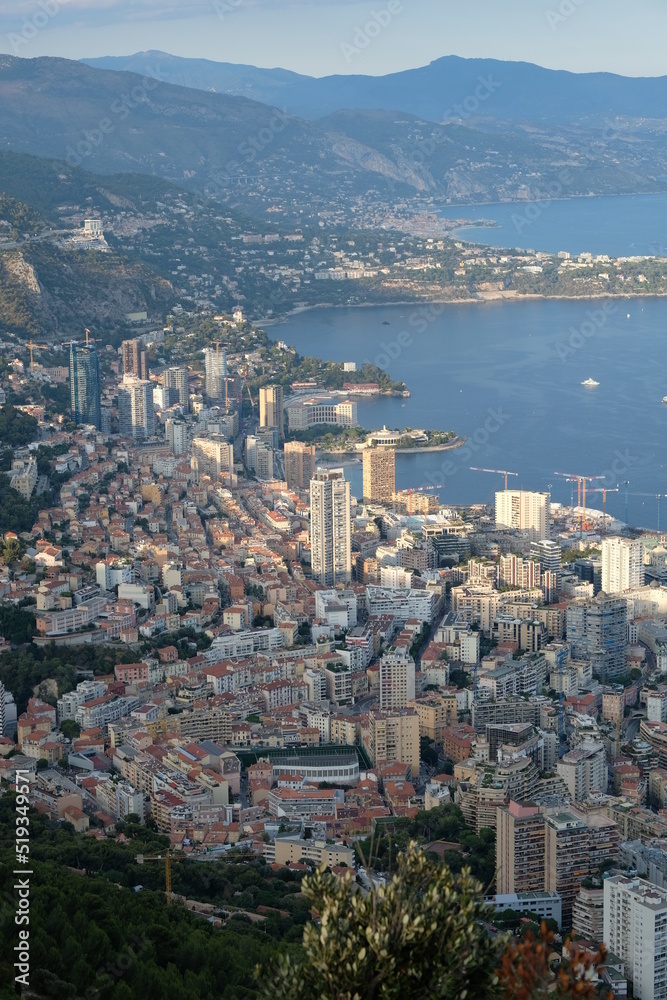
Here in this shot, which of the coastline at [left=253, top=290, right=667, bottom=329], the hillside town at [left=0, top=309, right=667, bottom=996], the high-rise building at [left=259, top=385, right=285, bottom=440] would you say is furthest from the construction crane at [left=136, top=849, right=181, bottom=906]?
the coastline at [left=253, top=290, right=667, bottom=329]

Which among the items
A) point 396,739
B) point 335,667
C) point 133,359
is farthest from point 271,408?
point 396,739

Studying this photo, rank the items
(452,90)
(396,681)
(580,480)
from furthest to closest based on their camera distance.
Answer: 1. (452,90)
2. (580,480)
3. (396,681)

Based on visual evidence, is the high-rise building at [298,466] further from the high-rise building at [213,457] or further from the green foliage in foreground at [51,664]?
the green foliage in foreground at [51,664]

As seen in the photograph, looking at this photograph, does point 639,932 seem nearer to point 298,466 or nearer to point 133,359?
point 298,466

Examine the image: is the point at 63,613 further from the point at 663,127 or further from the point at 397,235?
the point at 663,127

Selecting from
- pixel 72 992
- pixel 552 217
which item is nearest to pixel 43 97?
pixel 552 217

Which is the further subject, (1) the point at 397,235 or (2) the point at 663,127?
(2) the point at 663,127

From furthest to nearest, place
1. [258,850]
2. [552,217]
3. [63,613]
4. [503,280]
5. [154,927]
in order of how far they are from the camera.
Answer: [552,217], [503,280], [63,613], [258,850], [154,927]
